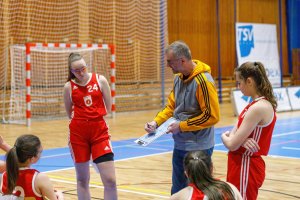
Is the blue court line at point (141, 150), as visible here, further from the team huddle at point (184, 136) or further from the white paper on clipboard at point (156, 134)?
the white paper on clipboard at point (156, 134)

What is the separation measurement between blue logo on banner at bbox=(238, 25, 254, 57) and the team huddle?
14.9 meters

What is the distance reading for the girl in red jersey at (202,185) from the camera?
129 inches

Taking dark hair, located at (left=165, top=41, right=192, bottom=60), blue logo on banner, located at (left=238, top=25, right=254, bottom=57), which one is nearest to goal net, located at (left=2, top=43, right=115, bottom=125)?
blue logo on banner, located at (left=238, top=25, right=254, bottom=57)

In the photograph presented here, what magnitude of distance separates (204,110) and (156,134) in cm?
44

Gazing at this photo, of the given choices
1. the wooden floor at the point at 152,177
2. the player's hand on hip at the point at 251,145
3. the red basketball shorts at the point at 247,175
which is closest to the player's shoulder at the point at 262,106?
the player's hand on hip at the point at 251,145

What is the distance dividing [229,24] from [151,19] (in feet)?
17.4

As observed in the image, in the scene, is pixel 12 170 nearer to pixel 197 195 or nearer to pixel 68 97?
pixel 197 195

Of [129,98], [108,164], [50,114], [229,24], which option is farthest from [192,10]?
[108,164]

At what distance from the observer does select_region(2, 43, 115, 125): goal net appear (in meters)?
15.2

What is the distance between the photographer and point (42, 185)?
12.2ft

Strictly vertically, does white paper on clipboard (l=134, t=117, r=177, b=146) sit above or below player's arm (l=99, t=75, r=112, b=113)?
below

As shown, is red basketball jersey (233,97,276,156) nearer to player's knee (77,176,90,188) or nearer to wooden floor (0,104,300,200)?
player's knee (77,176,90,188)

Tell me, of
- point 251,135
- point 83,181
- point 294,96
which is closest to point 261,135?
point 251,135

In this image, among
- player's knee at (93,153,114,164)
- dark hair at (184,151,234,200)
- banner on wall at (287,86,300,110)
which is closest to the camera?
dark hair at (184,151,234,200)
